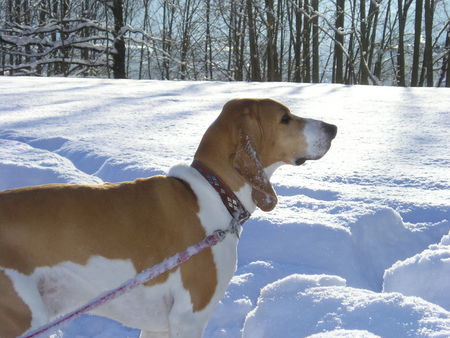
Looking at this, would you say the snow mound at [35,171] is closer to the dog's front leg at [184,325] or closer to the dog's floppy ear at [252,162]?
the dog's floppy ear at [252,162]

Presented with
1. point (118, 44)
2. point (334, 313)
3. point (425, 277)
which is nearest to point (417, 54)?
point (118, 44)

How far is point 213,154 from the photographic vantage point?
8.90ft

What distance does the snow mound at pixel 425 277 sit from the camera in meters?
3.11

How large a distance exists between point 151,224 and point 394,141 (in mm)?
3897

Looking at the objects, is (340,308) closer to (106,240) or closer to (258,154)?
(258,154)

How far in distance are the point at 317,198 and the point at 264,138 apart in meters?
1.51

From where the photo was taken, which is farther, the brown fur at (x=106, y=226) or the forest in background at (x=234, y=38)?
the forest in background at (x=234, y=38)

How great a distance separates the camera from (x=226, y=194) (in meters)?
2.67

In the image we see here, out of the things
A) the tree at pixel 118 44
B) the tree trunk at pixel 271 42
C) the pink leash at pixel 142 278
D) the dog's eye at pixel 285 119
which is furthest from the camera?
the tree trunk at pixel 271 42

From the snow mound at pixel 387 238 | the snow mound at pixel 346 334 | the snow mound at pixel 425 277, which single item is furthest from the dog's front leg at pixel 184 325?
the snow mound at pixel 387 238

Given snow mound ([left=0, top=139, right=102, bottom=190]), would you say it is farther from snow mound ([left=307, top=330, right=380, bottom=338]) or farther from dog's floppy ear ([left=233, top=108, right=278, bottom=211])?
snow mound ([left=307, top=330, right=380, bottom=338])

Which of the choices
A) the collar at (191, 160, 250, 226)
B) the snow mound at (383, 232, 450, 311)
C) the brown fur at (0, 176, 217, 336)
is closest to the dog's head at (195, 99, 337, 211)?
the collar at (191, 160, 250, 226)

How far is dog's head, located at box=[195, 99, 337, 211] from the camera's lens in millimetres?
2672

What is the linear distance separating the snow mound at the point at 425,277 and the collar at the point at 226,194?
1.17 metres
